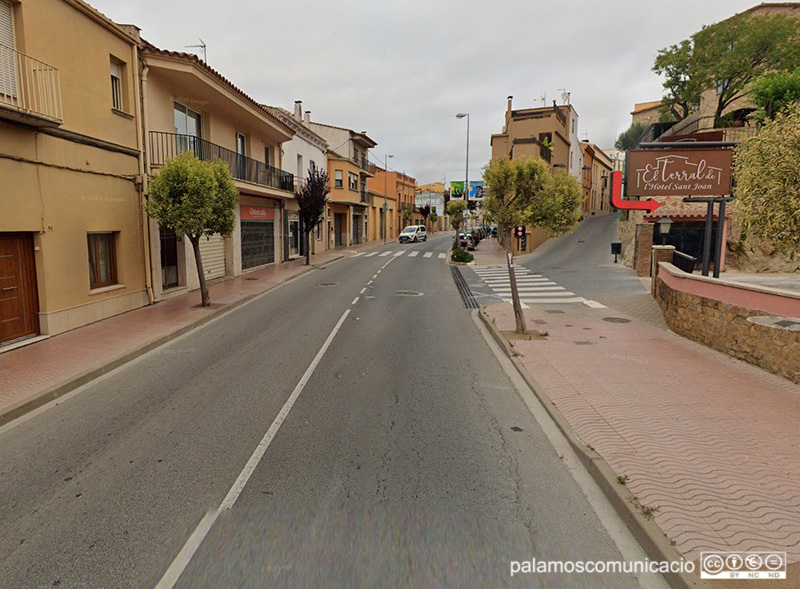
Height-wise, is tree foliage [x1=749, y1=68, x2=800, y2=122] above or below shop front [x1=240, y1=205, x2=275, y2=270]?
above

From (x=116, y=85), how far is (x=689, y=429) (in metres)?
14.8

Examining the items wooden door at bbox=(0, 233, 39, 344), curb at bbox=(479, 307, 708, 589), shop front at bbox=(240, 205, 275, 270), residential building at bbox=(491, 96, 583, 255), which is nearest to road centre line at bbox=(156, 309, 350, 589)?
curb at bbox=(479, 307, 708, 589)

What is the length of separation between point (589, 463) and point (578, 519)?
0.90 metres

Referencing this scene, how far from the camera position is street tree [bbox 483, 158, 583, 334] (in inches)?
423

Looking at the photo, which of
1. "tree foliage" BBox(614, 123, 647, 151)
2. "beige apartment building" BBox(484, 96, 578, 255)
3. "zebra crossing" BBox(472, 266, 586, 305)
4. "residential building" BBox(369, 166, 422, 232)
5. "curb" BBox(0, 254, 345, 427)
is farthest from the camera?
"tree foliage" BBox(614, 123, 647, 151)

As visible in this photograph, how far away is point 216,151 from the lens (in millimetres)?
17547

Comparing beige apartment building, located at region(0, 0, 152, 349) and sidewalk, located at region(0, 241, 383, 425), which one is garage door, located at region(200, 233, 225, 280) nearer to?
sidewalk, located at region(0, 241, 383, 425)

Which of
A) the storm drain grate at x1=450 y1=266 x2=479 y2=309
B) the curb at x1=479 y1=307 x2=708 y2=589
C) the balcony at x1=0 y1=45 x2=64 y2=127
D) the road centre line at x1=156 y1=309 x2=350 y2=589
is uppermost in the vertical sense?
the balcony at x1=0 y1=45 x2=64 y2=127

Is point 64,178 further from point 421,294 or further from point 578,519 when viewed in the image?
point 578,519

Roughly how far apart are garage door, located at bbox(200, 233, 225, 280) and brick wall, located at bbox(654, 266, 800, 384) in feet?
50.7

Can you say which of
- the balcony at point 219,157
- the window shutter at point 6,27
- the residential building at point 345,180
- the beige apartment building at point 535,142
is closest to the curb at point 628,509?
Result: the balcony at point 219,157

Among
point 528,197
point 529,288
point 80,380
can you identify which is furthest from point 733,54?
point 80,380

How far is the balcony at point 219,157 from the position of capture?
13992 mm

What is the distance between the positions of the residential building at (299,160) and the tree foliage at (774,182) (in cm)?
2258
